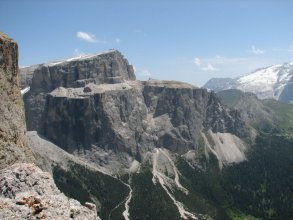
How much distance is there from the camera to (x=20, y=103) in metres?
89.8

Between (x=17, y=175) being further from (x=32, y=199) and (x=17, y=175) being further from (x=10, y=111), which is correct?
(x=10, y=111)

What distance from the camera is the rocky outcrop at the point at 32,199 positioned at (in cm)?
5562

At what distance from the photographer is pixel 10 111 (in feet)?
278

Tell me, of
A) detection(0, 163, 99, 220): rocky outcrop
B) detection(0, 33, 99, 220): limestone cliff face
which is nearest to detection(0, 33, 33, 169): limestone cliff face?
detection(0, 33, 99, 220): limestone cliff face

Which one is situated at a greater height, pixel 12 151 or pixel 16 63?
pixel 16 63

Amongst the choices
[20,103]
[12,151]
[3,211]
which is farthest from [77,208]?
[20,103]

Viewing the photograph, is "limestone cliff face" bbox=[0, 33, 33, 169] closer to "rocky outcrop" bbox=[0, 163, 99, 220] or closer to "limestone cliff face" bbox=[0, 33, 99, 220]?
"limestone cliff face" bbox=[0, 33, 99, 220]

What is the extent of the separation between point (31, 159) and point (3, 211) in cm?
3261

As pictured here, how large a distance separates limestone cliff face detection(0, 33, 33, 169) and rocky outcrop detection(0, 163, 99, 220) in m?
10.0

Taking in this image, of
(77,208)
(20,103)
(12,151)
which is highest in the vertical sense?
(20,103)

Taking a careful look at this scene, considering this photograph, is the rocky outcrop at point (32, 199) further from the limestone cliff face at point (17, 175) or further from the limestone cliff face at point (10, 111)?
the limestone cliff face at point (10, 111)

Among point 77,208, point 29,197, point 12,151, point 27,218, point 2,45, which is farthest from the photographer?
point 2,45

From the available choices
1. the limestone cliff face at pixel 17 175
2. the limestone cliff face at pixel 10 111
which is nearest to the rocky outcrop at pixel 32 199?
the limestone cliff face at pixel 17 175

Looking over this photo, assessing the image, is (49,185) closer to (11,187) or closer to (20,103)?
(11,187)
